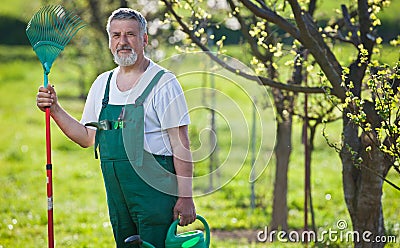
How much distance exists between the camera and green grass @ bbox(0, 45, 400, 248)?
721 cm

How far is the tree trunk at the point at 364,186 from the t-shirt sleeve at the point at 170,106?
167 centimetres

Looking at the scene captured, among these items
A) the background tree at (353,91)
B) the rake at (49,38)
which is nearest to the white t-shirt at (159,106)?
the rake at (49,38)

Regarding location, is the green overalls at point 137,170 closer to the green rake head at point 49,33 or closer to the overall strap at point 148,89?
the overall strap at point 148,89

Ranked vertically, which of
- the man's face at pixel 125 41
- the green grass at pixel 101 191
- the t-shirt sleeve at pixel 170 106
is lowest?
the green grass at pixel 101 191

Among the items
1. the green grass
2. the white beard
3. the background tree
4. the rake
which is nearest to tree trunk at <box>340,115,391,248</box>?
the background tree

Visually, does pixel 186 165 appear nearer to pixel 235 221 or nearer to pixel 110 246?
pixel 110 246

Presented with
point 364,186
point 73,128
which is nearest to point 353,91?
point 364,186

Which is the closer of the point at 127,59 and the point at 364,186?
the point at 127,59

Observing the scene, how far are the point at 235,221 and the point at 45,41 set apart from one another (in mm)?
4987

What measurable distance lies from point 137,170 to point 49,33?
3.12ft

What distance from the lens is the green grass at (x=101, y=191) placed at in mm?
7207

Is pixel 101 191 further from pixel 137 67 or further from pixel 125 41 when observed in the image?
pixel 125 41

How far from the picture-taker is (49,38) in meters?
4.42

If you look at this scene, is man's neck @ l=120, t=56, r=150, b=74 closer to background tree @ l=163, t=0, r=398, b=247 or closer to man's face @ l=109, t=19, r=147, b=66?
man's face @ l=109, t=19, r=147, b=66
